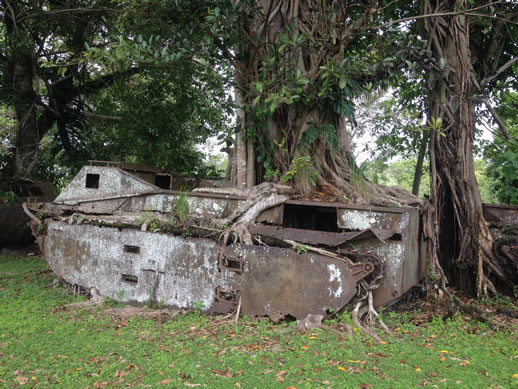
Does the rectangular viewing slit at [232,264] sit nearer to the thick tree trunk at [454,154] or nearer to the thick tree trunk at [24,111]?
the thick tree trunk at [454,154]

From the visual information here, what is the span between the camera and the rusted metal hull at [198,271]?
A: 485cm

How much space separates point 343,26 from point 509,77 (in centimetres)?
537

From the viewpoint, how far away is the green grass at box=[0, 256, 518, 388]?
3.52 m

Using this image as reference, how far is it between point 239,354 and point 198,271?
63.3 inches

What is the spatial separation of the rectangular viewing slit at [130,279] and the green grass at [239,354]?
62 centimetres

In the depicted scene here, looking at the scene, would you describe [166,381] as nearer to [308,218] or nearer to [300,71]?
[308,218]

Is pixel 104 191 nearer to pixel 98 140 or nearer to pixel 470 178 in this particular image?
pixel 470 178

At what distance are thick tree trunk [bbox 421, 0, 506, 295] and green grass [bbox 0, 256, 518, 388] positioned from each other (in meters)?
1.68

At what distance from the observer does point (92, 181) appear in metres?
7.02

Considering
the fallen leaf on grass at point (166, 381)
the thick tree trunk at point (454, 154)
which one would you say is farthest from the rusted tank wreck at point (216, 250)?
the fallen leaf on grass at point (166, 381)

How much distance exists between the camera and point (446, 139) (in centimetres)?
685

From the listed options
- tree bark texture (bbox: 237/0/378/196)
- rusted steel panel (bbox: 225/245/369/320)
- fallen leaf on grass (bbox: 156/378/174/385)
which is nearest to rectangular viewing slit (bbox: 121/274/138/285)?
rusted steel panel (bbox: 225/245/369/320)

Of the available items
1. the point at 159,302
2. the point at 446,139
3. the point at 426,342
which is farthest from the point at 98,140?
the point at 426,342

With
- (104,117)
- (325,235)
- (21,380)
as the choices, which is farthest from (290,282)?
(104,117)
